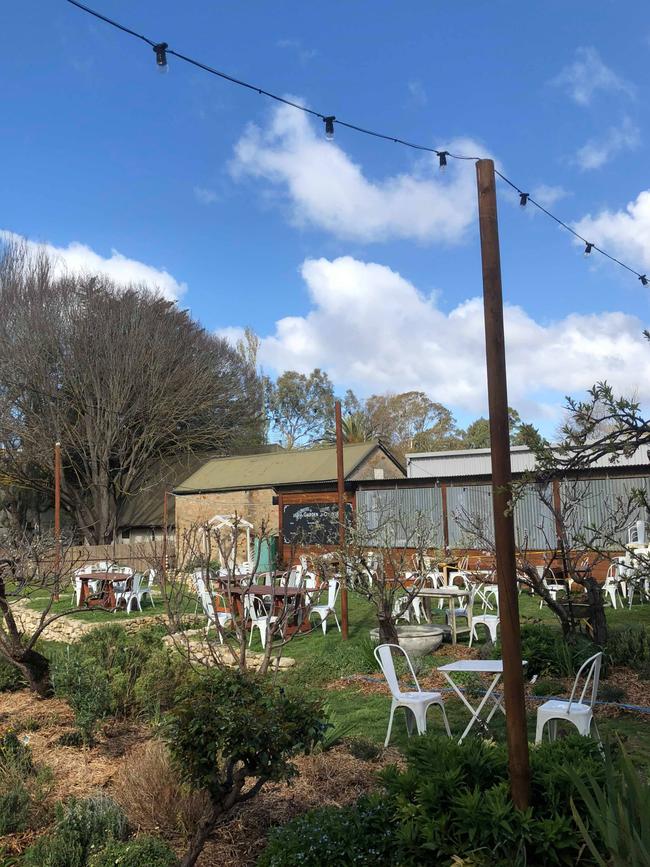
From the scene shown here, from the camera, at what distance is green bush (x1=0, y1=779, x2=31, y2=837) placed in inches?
161

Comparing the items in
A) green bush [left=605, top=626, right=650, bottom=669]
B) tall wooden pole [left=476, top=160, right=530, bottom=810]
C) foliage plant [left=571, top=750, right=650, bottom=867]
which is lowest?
green bush [left=605, top=626, right=650, bottom=669]

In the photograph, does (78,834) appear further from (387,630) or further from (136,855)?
(387,630)

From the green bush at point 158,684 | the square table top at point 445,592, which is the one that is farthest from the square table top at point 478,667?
the square table top at point 445,592

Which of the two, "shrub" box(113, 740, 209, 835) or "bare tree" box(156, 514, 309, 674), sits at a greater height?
"bare tree" box(156, 514, 309, 674)

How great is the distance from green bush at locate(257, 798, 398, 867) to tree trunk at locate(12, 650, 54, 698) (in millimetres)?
4632

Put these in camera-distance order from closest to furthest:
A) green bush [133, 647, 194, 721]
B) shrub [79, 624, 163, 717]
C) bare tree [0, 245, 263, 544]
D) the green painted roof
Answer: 1. green bush [133, 647, 194, 721]
2. shrub [79, 624, 163, 717]
3. the green painted roof
4. bare tree [0, 245, 263, 544]

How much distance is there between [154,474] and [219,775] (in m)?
29.0

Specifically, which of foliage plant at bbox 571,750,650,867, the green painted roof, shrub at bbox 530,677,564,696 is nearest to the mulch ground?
foliage plant at bbox 571,750,650,867

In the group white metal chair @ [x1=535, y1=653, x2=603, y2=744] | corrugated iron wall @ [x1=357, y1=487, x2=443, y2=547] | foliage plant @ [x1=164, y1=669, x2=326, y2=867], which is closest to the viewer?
foliage plant @ [x1=164, y1=669, x2=326, y2=867]

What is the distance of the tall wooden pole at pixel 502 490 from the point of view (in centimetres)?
309

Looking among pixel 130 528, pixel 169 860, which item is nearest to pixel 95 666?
pixel 169 860

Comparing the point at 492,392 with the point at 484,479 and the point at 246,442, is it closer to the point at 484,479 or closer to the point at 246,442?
the point at 484,479

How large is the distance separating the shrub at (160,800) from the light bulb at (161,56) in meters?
4.51

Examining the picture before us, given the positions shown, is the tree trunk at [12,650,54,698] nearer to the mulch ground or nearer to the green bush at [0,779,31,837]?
the mulch ground
